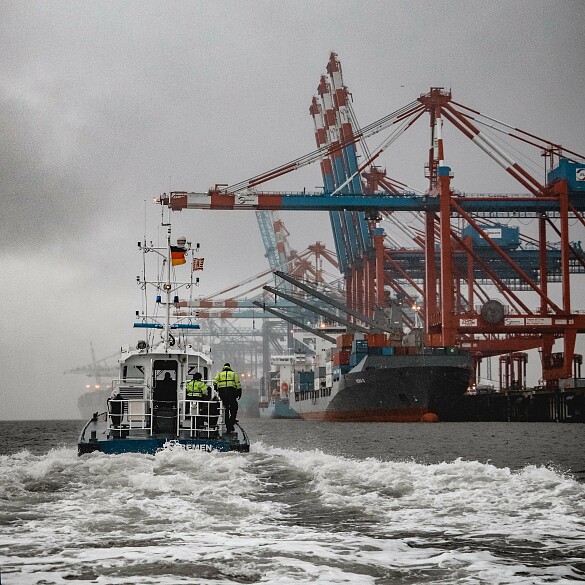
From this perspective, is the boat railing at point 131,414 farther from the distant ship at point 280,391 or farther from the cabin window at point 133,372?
the distant ship at point 280,391

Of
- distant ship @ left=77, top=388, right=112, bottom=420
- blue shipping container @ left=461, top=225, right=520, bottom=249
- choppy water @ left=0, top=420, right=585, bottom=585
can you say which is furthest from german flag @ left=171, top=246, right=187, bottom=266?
distant ship @ left=77, top=388, right=112, bottom=420

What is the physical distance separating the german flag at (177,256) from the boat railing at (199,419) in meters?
3.83

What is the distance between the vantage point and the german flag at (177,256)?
21.0 m

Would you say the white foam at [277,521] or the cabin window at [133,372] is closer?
the white foam at [277,521]

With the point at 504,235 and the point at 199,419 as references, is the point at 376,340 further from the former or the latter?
the point at 199,419

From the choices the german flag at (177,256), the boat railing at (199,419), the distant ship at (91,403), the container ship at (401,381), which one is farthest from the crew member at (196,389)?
the distant ship at (91,403)

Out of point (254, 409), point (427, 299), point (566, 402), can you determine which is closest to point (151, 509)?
point (566, 402)

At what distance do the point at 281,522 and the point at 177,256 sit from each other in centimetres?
1168

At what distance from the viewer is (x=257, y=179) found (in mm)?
66125

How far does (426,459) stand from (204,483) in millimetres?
10960

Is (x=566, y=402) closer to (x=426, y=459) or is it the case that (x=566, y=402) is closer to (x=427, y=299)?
(x=427, y=299)

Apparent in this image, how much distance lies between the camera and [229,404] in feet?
63.1

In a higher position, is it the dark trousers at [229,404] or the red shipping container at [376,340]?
the red shipping container at [376,340]

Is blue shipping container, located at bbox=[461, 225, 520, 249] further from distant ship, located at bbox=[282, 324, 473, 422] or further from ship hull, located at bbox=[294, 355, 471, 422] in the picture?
ship hull, located at bbox=[294, 355, 471, 422]
